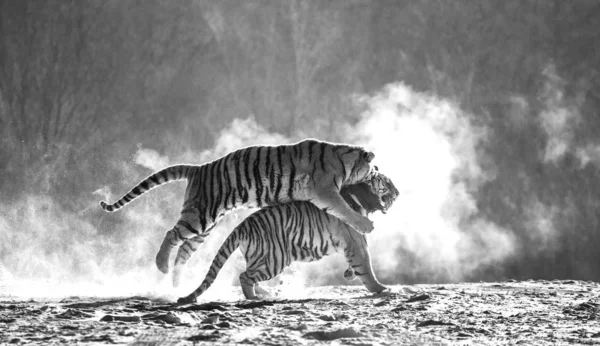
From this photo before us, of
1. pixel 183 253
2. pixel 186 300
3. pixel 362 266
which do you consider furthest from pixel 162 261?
pixel 362 266

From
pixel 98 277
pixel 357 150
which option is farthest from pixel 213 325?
pixel 98 277

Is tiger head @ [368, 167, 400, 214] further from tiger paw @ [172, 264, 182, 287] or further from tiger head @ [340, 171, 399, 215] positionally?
tiger paw @ [172, 264, 182, 287]

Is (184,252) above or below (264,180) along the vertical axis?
below

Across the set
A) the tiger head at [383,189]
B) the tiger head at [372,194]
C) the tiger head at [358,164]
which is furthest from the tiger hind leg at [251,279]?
the tiger head at [383,189]

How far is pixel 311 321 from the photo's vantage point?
533 centimetres

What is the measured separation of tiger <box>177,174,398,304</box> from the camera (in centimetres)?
748

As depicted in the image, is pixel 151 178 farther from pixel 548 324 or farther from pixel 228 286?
pixel 548 324

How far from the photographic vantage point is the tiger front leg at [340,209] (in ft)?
24.7

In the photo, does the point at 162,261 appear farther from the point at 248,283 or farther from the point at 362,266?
the point at 362,266

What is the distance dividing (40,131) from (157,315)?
11233 mm

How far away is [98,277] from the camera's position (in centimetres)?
1085

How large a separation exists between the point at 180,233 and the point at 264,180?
98 cm

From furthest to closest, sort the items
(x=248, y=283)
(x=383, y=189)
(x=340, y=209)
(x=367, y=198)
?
(x=383, y=189) < (x=367, y=198) < (x=340, y=209) < (x=248, y=283)

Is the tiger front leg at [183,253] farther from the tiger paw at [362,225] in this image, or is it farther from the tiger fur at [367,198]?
the tiger paw at [362,225]
